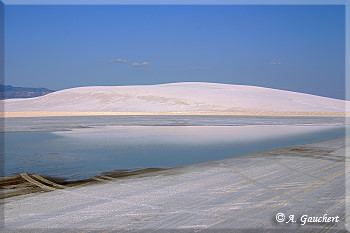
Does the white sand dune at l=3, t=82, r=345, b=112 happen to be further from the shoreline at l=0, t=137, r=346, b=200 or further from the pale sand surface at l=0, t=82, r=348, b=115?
the shoreline at l=0, t=137, r=346, b=200

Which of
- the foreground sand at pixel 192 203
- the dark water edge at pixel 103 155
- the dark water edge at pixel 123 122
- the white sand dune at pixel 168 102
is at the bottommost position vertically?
the foreground sand at pixel 192 203

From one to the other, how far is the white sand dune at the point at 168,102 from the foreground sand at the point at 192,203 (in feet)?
166

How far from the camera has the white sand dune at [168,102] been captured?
6269 centimetres

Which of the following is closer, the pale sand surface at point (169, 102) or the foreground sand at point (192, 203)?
the foreground sand at point (192, 203)

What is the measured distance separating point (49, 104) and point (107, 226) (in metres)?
72.0

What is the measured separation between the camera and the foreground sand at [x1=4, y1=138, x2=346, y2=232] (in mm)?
5793

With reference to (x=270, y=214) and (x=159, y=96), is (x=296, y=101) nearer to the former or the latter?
(x=159, y=96)

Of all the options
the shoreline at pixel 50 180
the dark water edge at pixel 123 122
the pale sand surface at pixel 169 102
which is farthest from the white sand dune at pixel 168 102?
the shoreline at pixel 50 180

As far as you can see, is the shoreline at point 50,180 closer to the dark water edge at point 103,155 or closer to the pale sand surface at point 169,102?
the dark water edge at point 103,155

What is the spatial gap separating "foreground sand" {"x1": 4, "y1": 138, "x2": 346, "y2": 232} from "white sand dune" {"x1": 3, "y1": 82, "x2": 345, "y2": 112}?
50630 millimetres

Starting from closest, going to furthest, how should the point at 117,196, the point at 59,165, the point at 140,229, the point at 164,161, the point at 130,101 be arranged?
the point at 140,229 → the point at 117,196 → the point at 59,165 → the point at 164,161 → the point at 130,101

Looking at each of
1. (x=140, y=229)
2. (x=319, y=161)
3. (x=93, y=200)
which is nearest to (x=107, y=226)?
(x=140, y=229)

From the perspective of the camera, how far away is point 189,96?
7456 cm

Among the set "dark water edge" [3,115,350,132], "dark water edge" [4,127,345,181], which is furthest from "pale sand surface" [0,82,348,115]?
"dark water edge" [4,127,345,181]
